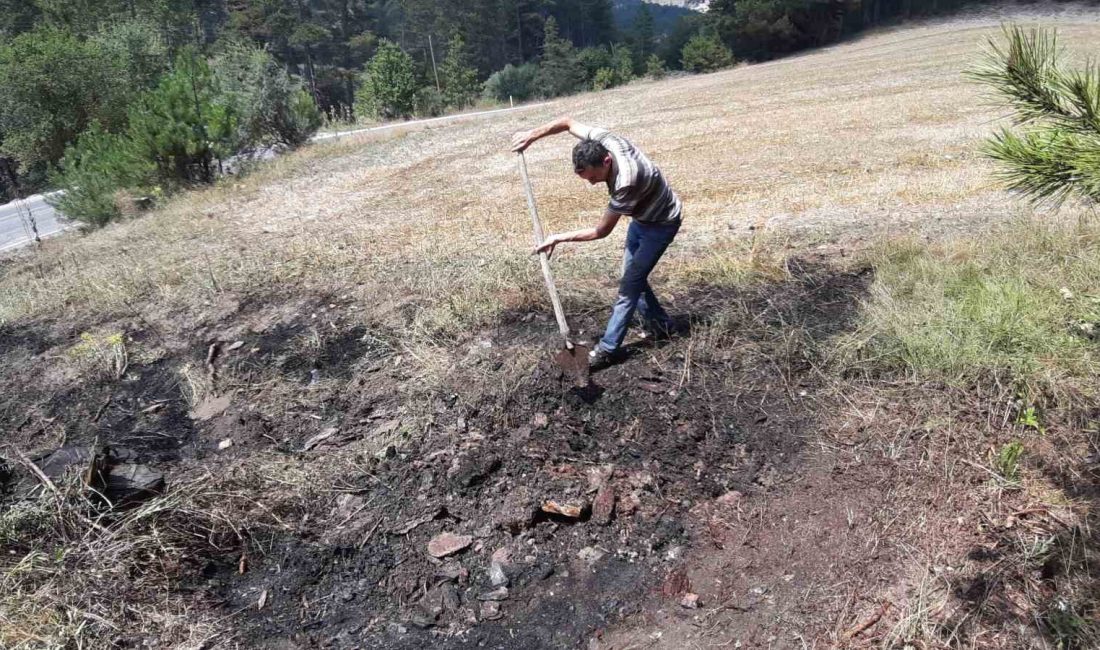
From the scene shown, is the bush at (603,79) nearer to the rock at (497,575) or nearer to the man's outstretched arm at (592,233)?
the man's outstretched arm at (592,233)

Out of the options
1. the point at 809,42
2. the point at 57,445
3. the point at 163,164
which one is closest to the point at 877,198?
the point at 57,445

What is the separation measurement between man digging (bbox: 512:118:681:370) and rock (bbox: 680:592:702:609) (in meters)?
1.57

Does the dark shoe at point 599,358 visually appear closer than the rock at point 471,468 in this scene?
No

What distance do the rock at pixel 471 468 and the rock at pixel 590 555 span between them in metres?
0.64

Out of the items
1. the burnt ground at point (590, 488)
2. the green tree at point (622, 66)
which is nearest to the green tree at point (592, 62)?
the green tree at point (622, 66)

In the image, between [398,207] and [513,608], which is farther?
[398,207]

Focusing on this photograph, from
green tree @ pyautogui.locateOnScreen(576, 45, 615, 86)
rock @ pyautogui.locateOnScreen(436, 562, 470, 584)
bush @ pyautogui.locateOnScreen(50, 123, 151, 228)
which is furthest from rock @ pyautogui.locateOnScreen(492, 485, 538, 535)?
green tree @ pyautogui.locateOnScreen(576, 45, 615, 86)

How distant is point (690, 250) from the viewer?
19.2 ft

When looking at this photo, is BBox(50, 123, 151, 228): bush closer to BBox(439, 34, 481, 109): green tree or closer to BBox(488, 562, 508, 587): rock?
BBox(488, 562, 508, 587): rock

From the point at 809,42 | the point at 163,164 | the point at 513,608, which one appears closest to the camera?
the point at 513,608

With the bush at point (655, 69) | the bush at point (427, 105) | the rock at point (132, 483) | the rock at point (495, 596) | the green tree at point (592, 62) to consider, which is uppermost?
the green tree at point (592, 62)

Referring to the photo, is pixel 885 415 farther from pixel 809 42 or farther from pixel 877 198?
pixel 809 42

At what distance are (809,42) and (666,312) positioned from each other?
39.0 meters

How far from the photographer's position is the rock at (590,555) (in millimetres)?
2984
